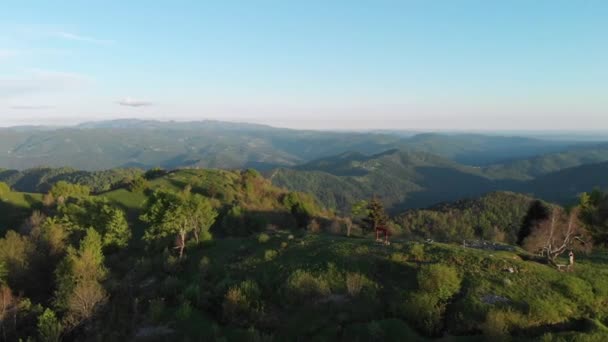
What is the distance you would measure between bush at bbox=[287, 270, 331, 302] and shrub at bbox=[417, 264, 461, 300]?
24.0 feet

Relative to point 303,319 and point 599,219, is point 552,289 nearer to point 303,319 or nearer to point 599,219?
point 303,319

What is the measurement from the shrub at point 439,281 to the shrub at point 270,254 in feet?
50.0

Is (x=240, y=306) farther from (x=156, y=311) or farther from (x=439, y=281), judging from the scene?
(x=439, y=281)

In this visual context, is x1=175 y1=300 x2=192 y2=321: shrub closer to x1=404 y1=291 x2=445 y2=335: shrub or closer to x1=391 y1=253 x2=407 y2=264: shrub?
x1=404 y1=291 x2=445 y2=335: shrub

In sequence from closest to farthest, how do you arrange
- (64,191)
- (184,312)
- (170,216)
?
(184,312)
(170,216)
(64,191)

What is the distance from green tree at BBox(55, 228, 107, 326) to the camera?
94.4ft

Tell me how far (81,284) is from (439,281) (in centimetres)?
2934

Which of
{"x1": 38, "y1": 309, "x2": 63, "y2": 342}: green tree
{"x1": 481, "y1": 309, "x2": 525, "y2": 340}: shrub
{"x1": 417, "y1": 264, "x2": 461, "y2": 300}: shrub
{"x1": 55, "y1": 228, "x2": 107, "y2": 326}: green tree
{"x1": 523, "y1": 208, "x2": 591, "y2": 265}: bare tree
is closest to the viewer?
{"x1": 481, "y1": 309, "x2": 525, "y2": 340}: shrub

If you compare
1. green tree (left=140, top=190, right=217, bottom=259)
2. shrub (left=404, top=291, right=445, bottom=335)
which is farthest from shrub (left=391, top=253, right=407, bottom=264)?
green tree (left=140, top=190, right=217, bottom=259)

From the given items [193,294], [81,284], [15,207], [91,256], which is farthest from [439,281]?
[15,207]

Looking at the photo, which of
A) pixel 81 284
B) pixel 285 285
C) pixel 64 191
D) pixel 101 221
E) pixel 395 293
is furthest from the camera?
pixel 64 191

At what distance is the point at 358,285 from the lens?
90.6 feet

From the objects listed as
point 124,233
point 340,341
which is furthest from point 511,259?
point 124,233

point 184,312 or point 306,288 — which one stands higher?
point 306,288
